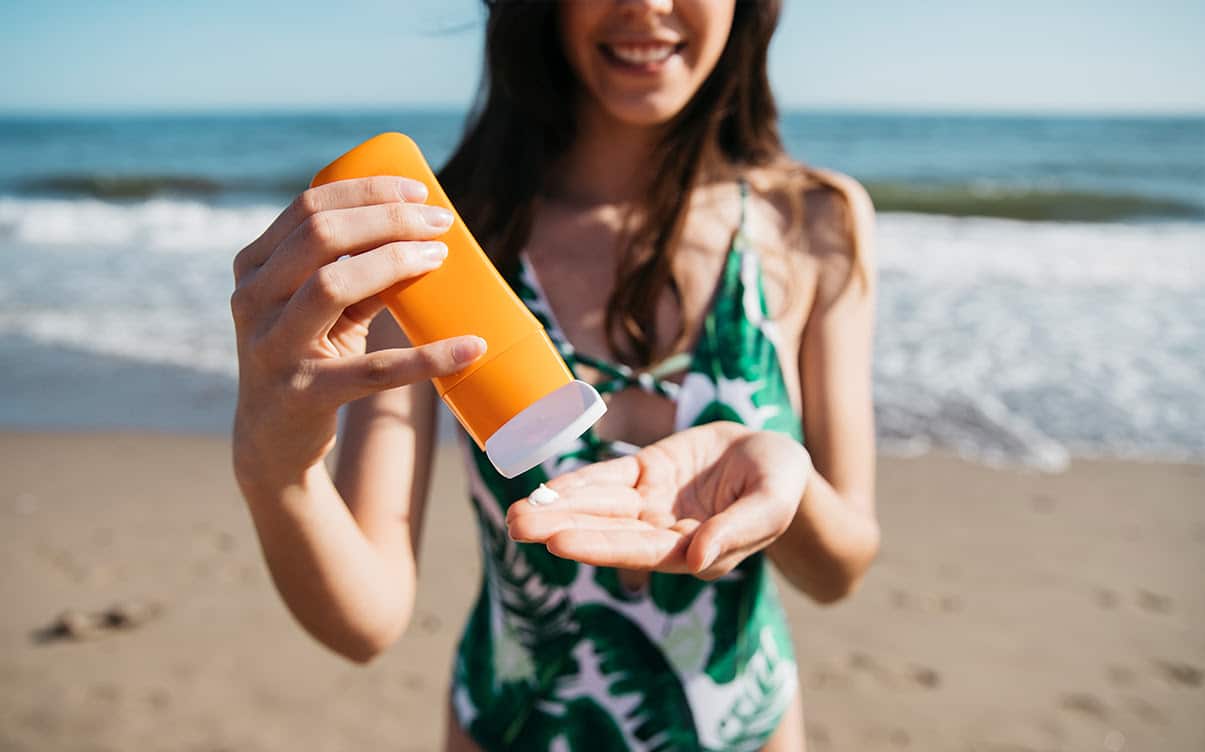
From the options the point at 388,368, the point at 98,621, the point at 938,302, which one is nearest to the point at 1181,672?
the point at 388,368

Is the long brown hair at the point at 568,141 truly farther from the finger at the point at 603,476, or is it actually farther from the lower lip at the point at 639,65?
the finger at the point at 603,476

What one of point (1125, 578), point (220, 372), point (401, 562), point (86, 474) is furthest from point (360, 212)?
point (220, 372)

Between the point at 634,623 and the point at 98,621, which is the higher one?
the point at 634,623

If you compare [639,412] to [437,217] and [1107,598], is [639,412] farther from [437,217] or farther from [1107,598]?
[1107,598]

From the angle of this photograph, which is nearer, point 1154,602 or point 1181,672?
point 1181,672

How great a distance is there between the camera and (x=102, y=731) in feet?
9.48

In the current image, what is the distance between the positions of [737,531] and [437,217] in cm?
45

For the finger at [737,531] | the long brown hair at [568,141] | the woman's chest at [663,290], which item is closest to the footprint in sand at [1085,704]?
the woman's chest at [663,290]

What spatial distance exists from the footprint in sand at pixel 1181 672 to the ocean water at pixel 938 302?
1.46 metres

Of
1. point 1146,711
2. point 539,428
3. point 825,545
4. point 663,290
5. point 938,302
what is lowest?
point 938,302

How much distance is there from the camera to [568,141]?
5.49 ft

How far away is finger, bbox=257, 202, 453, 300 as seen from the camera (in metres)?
0.88

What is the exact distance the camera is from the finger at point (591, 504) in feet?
3.08

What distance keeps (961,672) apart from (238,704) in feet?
7.87
